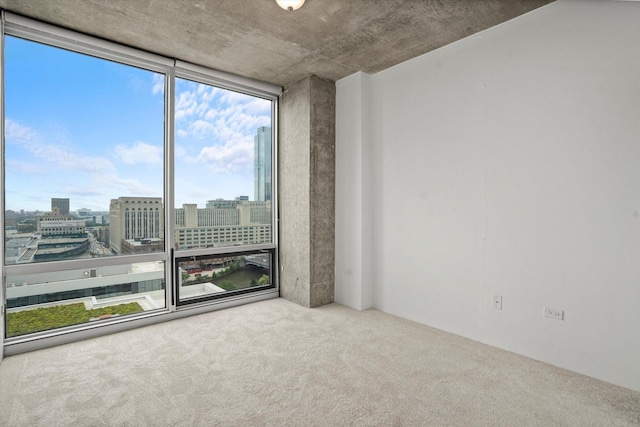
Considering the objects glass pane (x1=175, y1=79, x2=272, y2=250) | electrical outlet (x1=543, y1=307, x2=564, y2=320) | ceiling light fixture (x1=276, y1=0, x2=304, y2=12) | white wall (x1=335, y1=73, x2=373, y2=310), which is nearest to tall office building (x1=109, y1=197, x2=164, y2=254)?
glass pane (x1=175, y1=79, x2=272, y2=250)

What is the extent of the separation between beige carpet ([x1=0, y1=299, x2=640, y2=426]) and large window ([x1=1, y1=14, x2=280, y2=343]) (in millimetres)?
536

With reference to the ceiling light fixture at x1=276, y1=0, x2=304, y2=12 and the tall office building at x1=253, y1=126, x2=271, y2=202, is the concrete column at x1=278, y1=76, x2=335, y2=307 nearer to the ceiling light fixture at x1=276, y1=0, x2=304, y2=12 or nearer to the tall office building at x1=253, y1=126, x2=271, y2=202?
the tall office building at x1=253, y1=126, x2=271, y2=202

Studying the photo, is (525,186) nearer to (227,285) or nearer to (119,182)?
(227,285)

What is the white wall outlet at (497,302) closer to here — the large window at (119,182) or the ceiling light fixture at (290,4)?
the large window at (119,182)

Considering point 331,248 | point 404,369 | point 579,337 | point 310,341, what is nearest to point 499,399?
point 404,369

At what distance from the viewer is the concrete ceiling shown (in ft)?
8.62

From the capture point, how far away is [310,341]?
306 centimetres

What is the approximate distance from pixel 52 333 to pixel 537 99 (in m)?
4.58

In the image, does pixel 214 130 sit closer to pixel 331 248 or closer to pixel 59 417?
pixel 331 248

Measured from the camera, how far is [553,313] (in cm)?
262

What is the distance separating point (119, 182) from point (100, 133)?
1.63ft

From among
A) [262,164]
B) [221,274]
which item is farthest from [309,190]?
[221,274]

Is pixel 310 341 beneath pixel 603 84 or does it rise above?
beneath

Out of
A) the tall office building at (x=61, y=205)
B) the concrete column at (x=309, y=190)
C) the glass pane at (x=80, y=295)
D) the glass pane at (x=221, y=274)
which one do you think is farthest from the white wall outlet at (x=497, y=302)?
the tall office building at (x=61, y=205)
